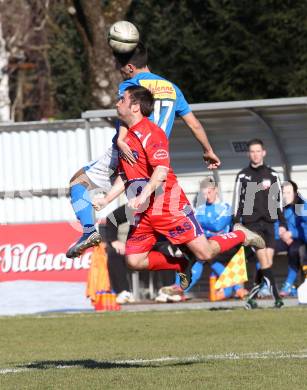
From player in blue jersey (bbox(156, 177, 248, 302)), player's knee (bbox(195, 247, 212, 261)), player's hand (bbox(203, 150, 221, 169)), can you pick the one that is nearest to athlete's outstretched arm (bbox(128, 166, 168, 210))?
player's knee (bbox(195, 247, 212, 261))

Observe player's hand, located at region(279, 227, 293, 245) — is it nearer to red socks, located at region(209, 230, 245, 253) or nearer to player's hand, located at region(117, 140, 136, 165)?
red socks, located at region(209, 230, 245, 253)

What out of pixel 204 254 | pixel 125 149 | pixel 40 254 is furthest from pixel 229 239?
pixel 40 254

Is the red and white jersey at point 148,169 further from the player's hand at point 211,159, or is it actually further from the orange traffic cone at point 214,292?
the orange traffic cone at point 214,292

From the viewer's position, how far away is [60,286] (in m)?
17.0

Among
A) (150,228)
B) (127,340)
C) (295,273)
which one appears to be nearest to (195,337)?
(127,340)

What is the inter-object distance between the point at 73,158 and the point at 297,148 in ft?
11.2

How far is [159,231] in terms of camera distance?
30.4ft

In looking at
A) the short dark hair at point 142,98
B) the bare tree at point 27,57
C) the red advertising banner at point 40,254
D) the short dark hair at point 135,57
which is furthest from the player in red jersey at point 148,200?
the bare tree at point 27,57

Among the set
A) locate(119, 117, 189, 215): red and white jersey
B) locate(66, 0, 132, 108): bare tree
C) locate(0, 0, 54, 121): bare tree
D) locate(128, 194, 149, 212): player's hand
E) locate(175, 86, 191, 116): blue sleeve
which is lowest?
locate(128, 194, 149, 212): player's hand

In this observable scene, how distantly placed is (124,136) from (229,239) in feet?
4.08

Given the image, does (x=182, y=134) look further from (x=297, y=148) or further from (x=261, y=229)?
(x=261, y=229)

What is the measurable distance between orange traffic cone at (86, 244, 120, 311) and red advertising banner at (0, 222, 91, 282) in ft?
1.72

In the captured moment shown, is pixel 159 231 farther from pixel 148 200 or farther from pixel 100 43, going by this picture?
pixel 100 43

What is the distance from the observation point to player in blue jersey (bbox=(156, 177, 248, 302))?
1655 centimetres
